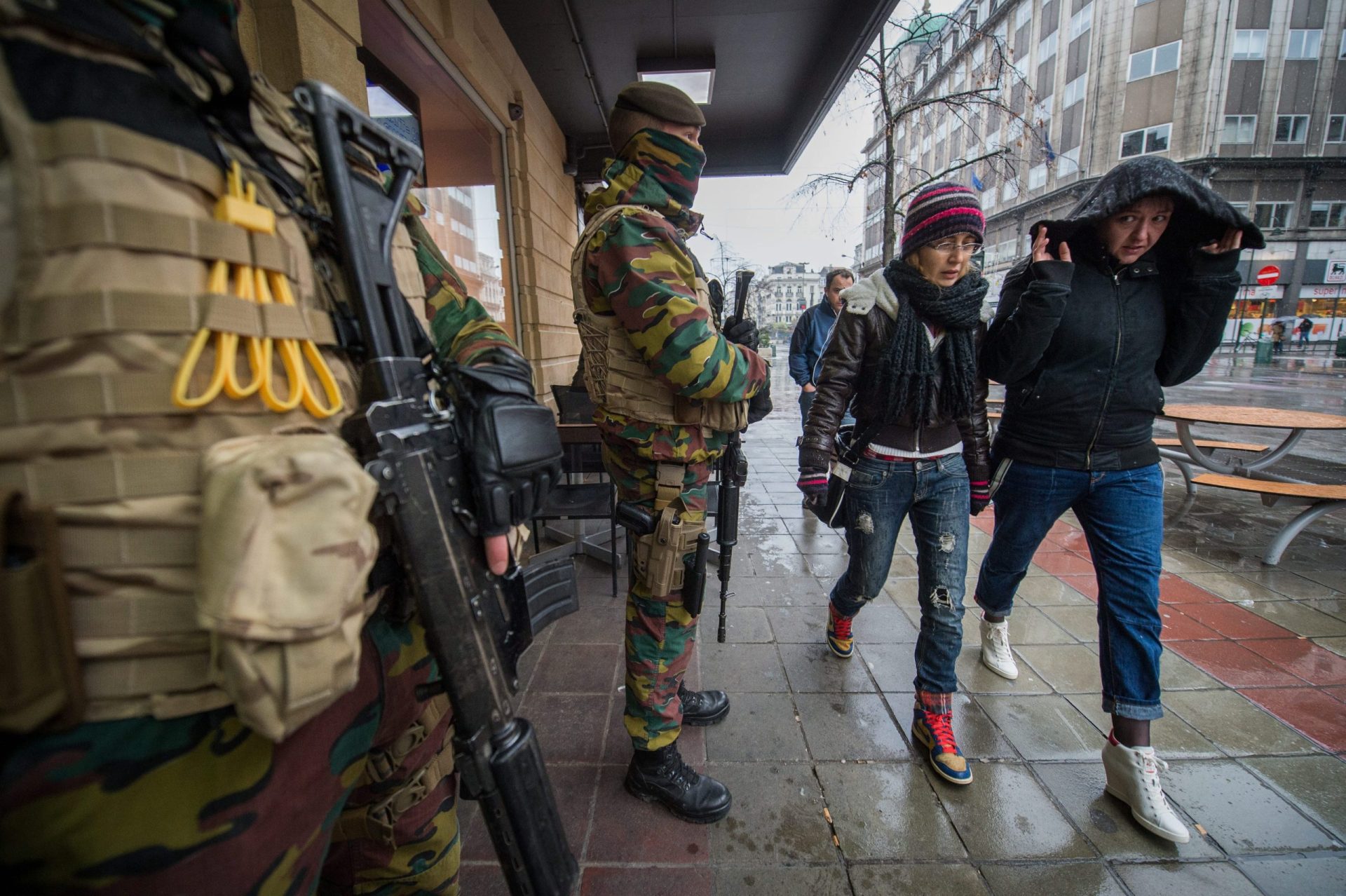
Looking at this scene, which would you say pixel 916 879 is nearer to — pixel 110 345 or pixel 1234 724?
pixel 1234 724

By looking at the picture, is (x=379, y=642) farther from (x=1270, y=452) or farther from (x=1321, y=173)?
(x=1321, y=173)

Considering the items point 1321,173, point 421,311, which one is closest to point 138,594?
point 421,311

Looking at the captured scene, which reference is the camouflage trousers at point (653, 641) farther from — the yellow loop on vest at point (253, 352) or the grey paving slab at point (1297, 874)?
the grey paving slab at point (1297, 874)

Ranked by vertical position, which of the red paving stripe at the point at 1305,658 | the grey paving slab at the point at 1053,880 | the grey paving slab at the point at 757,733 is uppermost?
the red paving stripe at the point at 1305,658

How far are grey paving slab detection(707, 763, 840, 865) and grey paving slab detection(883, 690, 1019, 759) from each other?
19.0 inches

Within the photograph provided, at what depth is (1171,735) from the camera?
2.01 metres

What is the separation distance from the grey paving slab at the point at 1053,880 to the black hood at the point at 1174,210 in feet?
6.47

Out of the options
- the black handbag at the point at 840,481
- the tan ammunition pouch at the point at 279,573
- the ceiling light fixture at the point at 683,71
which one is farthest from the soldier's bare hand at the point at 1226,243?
the ceiling light fixture at the point at 683,71

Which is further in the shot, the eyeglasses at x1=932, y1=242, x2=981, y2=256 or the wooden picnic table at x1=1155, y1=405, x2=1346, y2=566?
the wooden picnic table at x1=1155, y1=405, x2=1346, y2=566

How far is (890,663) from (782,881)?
4.10ft

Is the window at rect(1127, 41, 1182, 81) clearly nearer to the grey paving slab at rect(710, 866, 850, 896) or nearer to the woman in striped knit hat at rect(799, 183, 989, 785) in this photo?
the woman in striped knit hat at rect(799, 183, 989, 785)

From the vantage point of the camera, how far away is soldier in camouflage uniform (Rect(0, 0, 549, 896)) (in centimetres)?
52

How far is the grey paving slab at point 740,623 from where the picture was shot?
270cm

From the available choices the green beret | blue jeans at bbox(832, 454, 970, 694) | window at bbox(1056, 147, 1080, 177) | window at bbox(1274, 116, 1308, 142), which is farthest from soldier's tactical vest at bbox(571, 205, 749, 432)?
window at bbox(1274, 116, 1308, 142)
